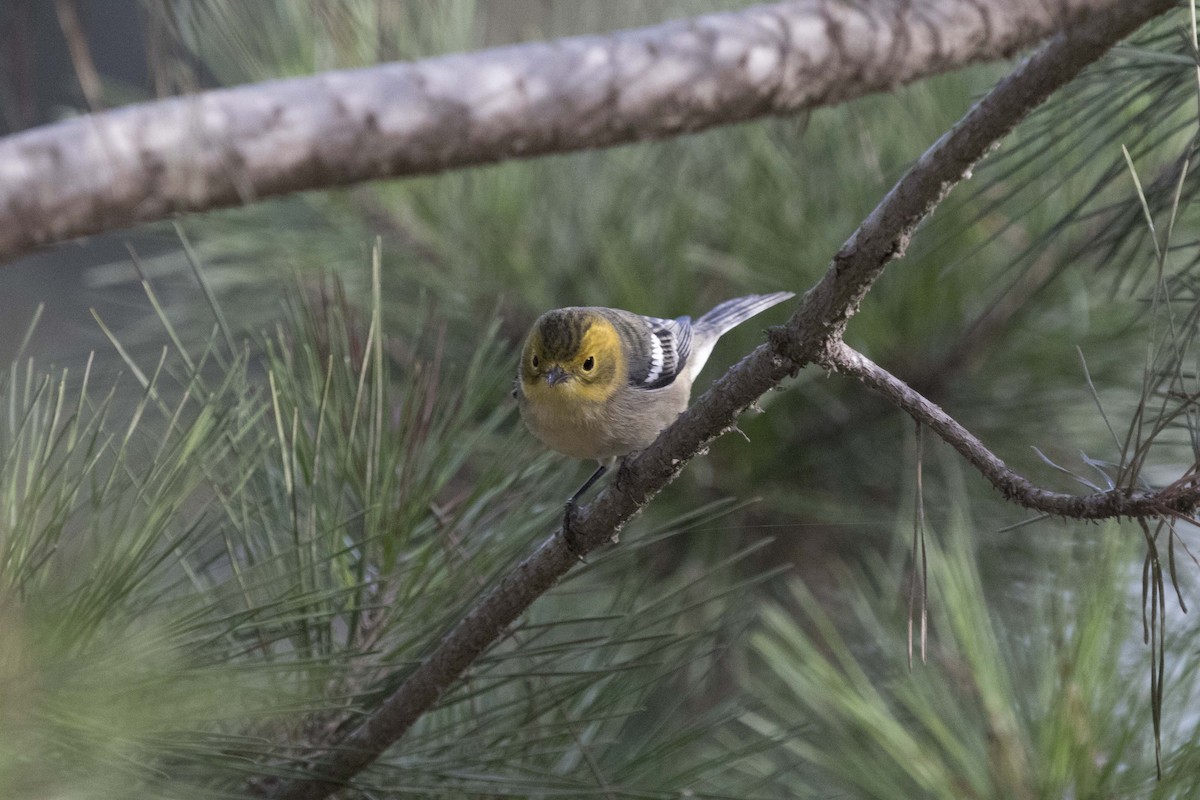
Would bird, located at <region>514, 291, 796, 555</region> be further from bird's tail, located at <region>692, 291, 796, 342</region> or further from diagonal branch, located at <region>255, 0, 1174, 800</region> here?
diagonal branch, located at <region>255, 0, 1174, 800</region>

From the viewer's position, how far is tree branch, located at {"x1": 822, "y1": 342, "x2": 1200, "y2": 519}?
664 millimetres

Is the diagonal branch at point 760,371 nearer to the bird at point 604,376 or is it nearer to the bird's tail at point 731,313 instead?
the bird at point 604,376

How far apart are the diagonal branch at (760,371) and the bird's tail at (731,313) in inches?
23.4

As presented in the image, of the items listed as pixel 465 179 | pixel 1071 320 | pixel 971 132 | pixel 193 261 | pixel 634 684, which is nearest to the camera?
pixel 971 132

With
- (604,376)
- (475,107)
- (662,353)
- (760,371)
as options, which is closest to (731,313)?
(662,353)

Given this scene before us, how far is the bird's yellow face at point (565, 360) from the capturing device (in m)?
1.33

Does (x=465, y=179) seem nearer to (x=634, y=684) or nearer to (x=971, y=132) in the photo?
(x=634, y=684)

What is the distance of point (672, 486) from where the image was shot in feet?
A: 5.63

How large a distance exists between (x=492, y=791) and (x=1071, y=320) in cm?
112

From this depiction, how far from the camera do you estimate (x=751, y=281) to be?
1.71 metres

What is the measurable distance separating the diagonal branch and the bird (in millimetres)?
321

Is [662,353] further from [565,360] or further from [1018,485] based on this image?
[1018,485]

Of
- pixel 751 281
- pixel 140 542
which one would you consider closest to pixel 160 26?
pixel 140 542

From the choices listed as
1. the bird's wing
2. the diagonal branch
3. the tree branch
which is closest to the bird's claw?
the diagonal branch
